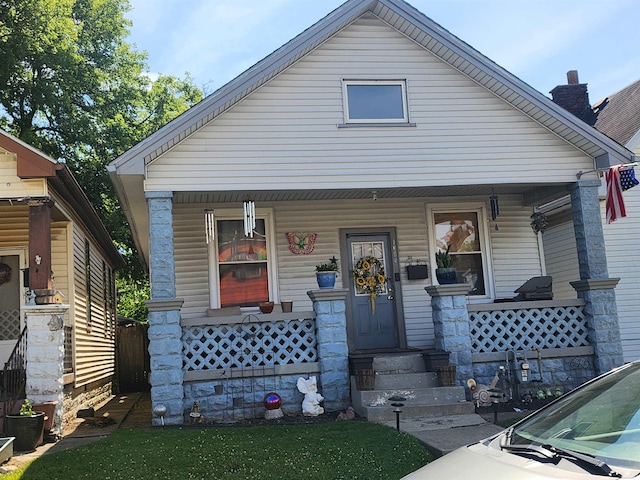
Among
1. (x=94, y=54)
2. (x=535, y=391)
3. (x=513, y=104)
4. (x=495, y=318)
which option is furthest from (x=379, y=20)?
(x=94, y=54)

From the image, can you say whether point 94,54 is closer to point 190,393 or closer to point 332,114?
point 332,114

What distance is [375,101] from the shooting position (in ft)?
34.6

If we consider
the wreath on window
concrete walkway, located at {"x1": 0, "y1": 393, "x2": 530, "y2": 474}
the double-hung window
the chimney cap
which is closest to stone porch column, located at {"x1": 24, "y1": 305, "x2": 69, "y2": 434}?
concrete walkway, located at {"x1": 0, "y1": 393, "x2": 530, "y2": 474}

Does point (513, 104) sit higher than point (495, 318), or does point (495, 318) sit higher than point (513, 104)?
point (513, 104)

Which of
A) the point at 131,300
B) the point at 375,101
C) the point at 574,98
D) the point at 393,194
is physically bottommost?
the point at 131,300

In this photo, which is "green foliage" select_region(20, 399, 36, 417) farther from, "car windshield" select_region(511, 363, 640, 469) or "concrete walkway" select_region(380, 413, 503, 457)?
"car windshield" select_region(511, 363, 640, 469)

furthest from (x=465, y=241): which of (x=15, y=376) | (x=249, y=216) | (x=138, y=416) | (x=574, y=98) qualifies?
(x=15, y=376)

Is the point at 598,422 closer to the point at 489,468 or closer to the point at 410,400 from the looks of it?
the point at 489,468

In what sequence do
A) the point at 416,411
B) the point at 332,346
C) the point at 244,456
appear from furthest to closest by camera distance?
the point at 332,346 → the point at 416,411 → the point at 244,456

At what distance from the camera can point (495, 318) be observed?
410 inches

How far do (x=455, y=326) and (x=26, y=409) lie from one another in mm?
5985

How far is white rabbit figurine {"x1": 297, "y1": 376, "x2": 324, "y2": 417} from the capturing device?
923 centimetres

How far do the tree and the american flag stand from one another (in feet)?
51.7

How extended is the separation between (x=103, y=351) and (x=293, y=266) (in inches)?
276
